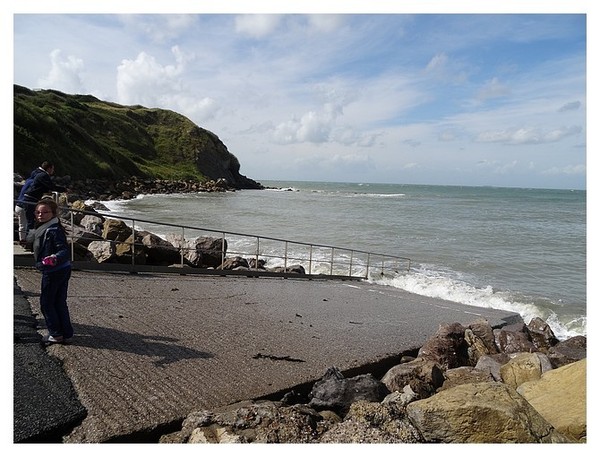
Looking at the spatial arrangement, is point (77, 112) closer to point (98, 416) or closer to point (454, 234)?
point (454, 234)

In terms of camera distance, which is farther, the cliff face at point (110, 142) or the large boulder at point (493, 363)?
the cliff face at point (110, 142)

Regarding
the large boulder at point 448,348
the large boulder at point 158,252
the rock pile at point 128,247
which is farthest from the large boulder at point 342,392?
the large boulder at point 158,252

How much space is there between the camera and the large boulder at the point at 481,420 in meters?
3.19

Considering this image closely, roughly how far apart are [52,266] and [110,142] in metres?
85.1

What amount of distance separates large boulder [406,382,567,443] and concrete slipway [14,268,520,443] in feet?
5.04

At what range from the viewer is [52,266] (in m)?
4.25

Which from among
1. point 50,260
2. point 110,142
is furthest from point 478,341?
point 110,142

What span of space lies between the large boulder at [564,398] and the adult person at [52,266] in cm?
481

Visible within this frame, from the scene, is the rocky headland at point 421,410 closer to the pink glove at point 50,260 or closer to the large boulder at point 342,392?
the large boulder at point 342,392

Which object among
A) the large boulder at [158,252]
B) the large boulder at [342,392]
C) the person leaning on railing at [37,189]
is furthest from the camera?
the large boulder at [158,252]

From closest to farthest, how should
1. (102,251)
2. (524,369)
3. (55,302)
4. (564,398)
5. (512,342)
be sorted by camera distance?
(564,398), (55,302), (524,369), (512,342), (102,251)

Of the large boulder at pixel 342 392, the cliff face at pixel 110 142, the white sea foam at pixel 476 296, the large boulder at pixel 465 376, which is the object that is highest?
the cliff face at pixel 110 142

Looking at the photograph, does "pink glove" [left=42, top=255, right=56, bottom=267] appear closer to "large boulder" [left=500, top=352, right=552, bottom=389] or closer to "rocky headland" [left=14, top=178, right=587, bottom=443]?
"rocky headland" [left=14, top=178, right=587, bottom=443]

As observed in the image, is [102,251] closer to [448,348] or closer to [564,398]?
[448,348]
